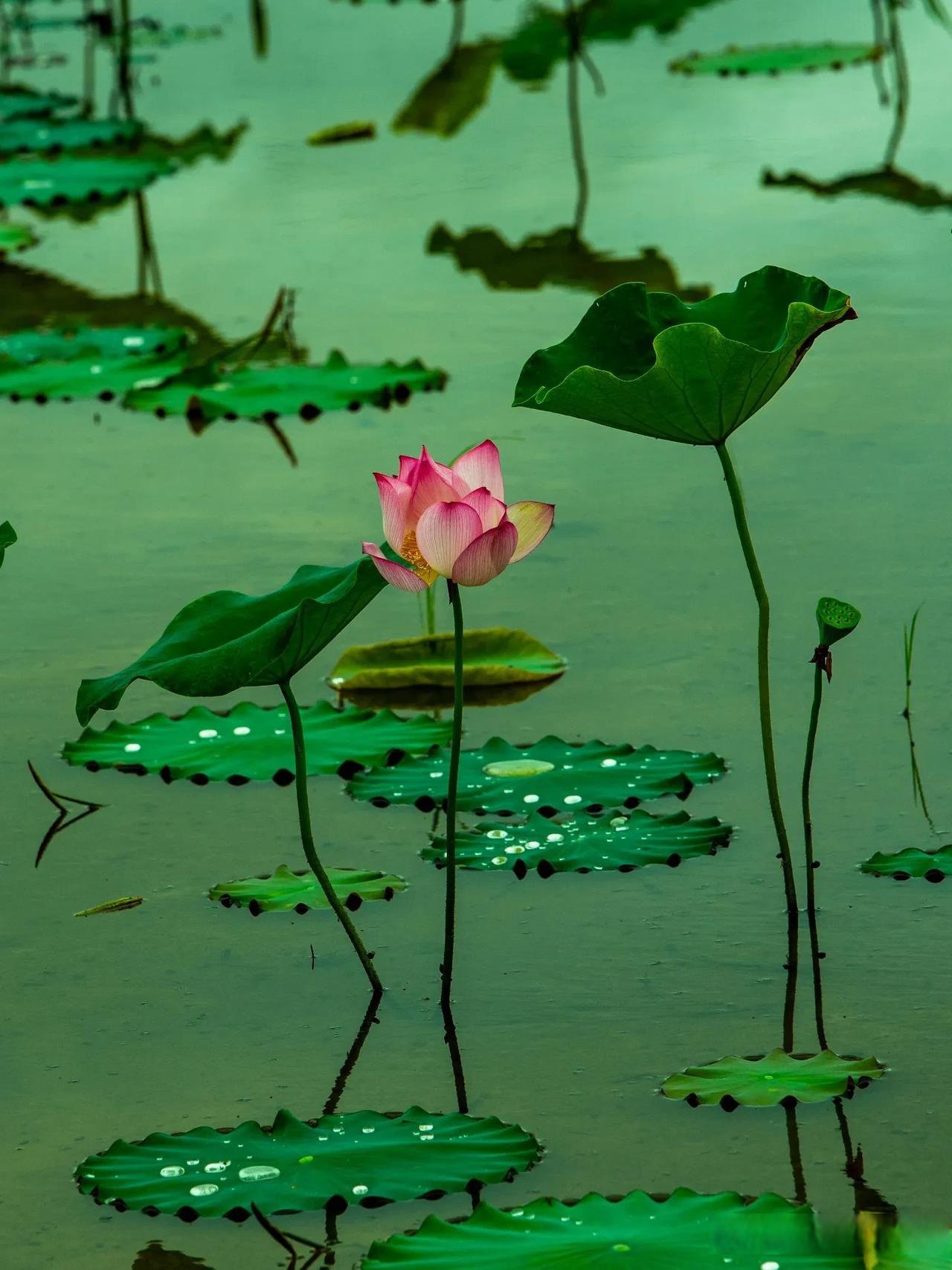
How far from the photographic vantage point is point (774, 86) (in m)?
7.07

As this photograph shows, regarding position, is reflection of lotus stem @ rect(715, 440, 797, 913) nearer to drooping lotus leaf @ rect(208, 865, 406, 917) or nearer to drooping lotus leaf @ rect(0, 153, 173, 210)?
drooping lotus leaf @ rect(208, 865, 406, 917)

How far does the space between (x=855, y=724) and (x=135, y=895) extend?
0.91 meters

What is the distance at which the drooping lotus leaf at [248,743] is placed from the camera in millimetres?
2547

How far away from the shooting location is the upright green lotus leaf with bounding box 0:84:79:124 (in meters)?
6.99

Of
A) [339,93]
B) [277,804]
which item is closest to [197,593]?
[277,804]

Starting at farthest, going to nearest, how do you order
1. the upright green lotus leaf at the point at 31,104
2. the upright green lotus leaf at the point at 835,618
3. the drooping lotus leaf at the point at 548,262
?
1. the upright green lotus leaf at the point at 31,104
2. the drooping lotus leaf at the point at 548,262
3. the upright green lotus leaf at the point at 835,618

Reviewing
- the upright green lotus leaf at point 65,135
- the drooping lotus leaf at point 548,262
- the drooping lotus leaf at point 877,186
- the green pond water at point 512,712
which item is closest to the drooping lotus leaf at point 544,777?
the green pond water at point 512,712

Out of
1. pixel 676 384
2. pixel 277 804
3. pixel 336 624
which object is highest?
pixel 676 384

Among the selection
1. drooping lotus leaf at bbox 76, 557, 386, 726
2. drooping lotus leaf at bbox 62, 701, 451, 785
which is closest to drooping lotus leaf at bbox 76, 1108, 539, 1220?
drooping lotus leaf at bbox 76, 557, 386, 726

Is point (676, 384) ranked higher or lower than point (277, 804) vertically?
higher

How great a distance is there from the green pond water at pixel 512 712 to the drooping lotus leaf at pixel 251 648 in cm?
33

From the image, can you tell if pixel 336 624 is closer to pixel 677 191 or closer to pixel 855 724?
pixel 855 724

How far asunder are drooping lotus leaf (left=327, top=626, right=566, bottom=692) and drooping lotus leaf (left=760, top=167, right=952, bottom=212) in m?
2.81

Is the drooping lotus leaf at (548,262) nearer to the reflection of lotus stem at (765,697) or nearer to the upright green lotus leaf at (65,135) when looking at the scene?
the upright green lotus leaf at (65,135)
